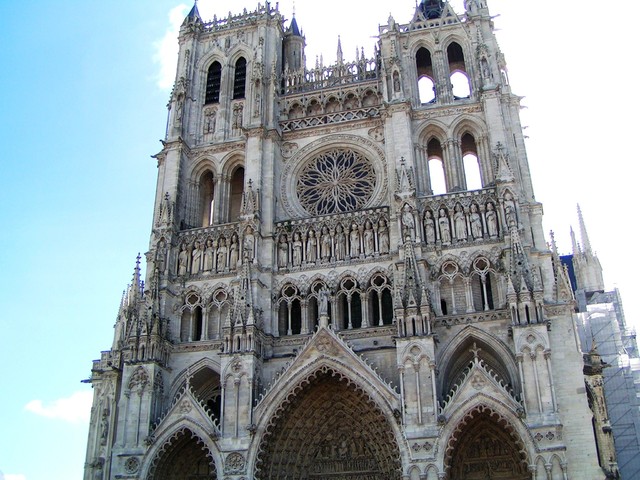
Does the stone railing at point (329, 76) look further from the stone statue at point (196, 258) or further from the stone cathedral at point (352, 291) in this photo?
the stone statue at point (196, 258)

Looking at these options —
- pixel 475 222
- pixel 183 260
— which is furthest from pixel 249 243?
pixel 475 222

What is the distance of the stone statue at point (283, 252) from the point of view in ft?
90.6

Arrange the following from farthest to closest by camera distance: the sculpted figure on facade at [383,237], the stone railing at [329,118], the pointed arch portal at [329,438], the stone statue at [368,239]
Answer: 1. the stone railing at [329,118]
2. the stone statue at [368,239]
3. the sculpted figure on facade at [383,237]
4. the pointed arch portal at [329,438]

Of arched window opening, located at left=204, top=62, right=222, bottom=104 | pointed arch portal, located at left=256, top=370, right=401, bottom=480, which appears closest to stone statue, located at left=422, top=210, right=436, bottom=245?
pointed arch portal, located at left=256, top=370, right=401, bottom=480

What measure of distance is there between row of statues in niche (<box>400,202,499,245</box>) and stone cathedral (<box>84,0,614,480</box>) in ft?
0.25

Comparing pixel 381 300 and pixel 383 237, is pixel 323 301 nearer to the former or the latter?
pixel 381 300

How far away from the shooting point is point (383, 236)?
26812 mm

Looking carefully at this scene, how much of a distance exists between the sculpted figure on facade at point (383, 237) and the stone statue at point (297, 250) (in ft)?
10.3

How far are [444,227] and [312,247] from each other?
506cm

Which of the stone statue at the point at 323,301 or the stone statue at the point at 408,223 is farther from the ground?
the stone statue at the point at 408,223

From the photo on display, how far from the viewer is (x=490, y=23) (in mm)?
30734

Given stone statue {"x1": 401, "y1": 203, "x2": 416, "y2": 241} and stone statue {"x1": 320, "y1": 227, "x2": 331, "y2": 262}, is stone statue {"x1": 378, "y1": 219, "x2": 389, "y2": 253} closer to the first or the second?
stone statue {"x1": 401, "y1": 203, "x2": 416, "y2": 241}

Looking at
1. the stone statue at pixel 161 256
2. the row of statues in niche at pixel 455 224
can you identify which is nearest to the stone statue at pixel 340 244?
the row of statues in niche at pixel 455 224

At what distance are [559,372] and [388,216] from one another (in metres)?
8.38
